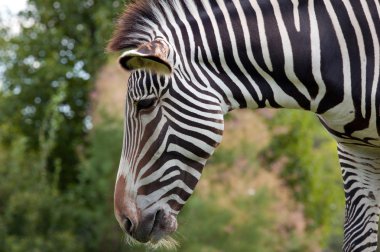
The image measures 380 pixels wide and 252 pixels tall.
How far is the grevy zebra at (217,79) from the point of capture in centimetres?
345

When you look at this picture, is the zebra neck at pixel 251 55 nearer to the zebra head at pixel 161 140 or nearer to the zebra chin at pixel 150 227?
the zebra head at pixel 161 140

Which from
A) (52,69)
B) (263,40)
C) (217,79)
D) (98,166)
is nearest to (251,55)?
(263,40)

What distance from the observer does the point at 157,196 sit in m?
3.47

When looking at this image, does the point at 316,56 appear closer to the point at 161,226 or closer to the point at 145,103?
the point at 145,103

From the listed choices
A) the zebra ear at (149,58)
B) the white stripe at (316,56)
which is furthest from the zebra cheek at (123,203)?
the white stripe at (316,56)

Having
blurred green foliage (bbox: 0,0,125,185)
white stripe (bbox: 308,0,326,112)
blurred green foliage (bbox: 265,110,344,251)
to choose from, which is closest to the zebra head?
white stripe (bbox: 308,0,326,112)

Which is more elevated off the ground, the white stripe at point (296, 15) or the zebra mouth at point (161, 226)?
the white stripe at point (296, 15)

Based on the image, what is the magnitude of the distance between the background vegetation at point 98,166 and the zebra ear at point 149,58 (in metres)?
6.02

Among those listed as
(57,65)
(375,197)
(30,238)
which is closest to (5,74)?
(57,65)

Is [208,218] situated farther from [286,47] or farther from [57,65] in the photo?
[286,47]

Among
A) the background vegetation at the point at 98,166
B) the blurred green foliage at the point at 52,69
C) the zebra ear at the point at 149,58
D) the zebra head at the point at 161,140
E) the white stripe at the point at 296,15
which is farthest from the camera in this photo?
the blurred green foliage at the point at 52,69

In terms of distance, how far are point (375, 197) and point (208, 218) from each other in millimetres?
9335

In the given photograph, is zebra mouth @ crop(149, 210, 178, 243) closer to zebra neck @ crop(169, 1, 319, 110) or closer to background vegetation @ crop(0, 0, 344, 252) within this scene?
zebra neck @ crop(169, 1, 319, 110)

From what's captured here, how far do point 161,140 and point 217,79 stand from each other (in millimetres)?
375
